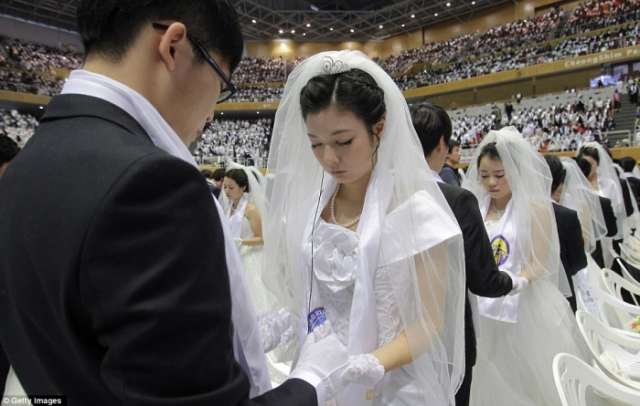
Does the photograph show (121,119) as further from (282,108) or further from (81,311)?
(282,108)

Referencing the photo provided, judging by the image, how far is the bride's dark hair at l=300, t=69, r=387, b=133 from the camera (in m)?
1.22

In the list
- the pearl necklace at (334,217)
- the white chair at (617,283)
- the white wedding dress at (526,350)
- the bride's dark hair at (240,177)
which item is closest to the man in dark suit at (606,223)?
the white chair at (617,283)

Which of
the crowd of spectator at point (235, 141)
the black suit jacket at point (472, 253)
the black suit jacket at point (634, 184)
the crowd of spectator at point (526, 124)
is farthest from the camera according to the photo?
the crowd of spectator at point (235, 141)

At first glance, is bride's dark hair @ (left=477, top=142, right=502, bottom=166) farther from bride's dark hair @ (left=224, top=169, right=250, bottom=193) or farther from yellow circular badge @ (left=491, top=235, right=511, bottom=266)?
bride's dark hair @ (left=224, top=169, right=250, bottom=193)

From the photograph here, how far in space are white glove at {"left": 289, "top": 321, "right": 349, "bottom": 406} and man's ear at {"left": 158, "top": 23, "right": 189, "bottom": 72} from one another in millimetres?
594

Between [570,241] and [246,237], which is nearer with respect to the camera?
[570,241]

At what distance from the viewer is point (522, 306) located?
2365 millimetres

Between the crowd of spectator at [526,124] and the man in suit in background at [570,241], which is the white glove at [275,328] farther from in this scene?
the crowd of spectator at [526,124]

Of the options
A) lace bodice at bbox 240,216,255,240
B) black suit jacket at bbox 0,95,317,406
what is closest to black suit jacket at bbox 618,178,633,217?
lace bodice at bbox 240,216,255,240

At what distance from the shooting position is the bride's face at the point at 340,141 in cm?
122

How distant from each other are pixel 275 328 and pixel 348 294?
9.4 inches

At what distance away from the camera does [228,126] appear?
25.6 m

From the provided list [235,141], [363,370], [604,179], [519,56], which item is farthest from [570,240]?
[235,141]

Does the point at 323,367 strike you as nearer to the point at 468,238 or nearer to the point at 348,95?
the point at 348,95
